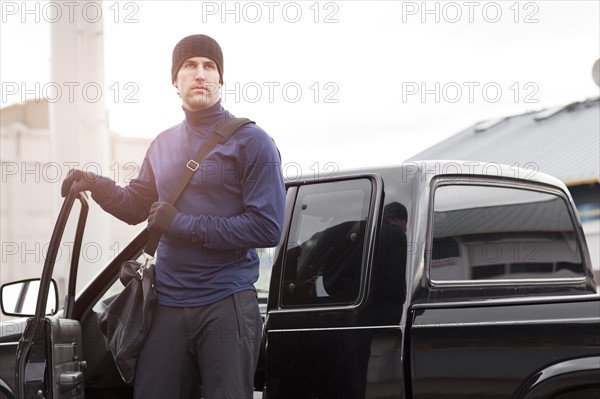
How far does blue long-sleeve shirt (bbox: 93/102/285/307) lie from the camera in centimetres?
281

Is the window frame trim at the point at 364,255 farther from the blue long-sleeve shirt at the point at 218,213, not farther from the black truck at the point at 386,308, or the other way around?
the blue long-sleeve shirt at the point at 218,213

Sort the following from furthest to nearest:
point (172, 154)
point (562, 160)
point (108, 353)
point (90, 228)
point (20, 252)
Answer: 1. point (562, 160)
2. point (20, 252)
3. point (90, 228)
4. point (108, 353)
5. point (172, 154)

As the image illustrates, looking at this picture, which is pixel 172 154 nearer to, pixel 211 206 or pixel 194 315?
pixel 211 206

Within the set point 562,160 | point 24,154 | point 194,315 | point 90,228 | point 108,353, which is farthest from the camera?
point 562,160

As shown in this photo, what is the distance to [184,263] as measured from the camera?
290 cm

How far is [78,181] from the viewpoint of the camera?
3.14m

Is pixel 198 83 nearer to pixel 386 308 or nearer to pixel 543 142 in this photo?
pixel 386 308

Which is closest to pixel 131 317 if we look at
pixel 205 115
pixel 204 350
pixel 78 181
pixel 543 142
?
pixel 204 350

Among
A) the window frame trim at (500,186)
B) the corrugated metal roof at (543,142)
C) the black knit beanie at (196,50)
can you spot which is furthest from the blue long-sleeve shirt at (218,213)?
the corrugated metal roof at (543,142)

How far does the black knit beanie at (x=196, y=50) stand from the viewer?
9.89 feet

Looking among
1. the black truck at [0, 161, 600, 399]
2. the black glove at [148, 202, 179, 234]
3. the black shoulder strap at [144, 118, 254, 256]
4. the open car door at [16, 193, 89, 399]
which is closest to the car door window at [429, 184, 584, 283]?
the black truck at [0, 161, 600, 399]

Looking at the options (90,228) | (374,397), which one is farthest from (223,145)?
(90,228)

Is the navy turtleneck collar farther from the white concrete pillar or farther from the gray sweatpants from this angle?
the white concrete pillar

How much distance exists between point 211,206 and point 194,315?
14.3 inches
